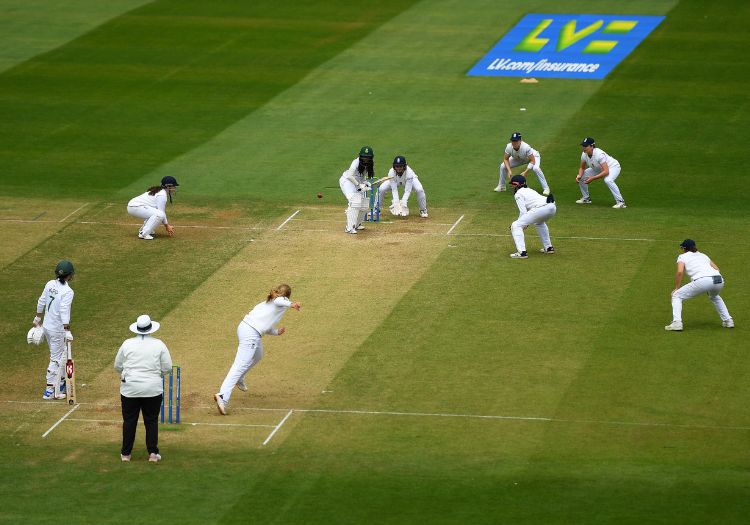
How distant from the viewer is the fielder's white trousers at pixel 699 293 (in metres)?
23.9

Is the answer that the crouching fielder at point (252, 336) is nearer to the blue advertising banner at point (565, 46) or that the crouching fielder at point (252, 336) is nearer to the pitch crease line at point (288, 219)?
the pitch crease line at point (288, 219)

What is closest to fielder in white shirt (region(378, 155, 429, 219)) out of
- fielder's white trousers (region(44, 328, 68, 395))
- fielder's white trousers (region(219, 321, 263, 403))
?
fielder's white trousers (region(219, 321, 263, 403))

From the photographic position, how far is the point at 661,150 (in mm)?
37031

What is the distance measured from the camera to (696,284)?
24000 millimetres

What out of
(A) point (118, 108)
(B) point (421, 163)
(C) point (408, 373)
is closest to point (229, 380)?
(C) point (408, 373)

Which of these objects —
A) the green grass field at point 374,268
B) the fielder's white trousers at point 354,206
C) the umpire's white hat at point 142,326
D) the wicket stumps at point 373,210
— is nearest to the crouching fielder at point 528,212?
the green grass field at point 374,268

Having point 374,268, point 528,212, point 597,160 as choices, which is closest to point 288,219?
point 374,268

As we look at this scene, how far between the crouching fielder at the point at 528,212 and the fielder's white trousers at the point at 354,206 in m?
3.42

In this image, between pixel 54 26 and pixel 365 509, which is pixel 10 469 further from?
pixel 54 26

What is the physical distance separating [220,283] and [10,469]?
8.68 meters

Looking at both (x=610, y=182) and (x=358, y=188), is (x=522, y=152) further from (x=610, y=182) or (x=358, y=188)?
(x=358, y=188)

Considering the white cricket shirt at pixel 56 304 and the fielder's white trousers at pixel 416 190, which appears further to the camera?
the fielder's white trousers at pixel 416 190

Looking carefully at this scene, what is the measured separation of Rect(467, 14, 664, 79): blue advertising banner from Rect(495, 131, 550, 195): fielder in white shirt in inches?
412

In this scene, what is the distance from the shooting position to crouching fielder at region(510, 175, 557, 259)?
28344mm
